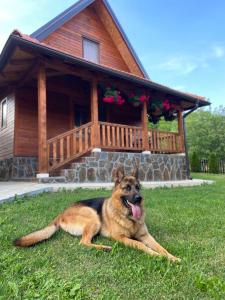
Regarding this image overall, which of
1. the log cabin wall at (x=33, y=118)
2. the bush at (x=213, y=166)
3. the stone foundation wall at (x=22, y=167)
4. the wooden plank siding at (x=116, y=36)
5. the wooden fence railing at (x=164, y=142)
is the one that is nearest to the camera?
the stone foundation wall at (x=22, y=167)

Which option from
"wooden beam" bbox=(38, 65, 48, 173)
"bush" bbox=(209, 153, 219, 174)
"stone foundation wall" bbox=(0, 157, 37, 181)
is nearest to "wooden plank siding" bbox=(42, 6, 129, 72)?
"wooden beam" bbox=(38, 65, 48, 173)

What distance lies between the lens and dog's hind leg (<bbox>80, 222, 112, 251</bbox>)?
2703 mm

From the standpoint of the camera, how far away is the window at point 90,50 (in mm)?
11652

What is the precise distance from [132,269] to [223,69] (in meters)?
30.9

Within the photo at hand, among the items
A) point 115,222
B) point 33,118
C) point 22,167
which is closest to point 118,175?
point 115,222

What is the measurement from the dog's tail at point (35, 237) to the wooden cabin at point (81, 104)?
446 cm

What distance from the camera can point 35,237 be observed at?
2.81 metres

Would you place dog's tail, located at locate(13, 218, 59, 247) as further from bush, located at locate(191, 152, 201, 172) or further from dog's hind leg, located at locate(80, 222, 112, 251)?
bush, located at locate(191, 152, 201, 172)

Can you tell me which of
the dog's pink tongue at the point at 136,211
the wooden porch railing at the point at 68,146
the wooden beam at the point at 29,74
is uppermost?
the wooden beam at the point at 29,74

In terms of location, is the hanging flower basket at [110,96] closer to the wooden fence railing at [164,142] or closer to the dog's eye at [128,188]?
the wooden fence railing at [164,142]

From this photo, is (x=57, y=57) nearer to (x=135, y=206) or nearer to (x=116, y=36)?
(x=135, y=206)

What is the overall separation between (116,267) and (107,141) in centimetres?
683

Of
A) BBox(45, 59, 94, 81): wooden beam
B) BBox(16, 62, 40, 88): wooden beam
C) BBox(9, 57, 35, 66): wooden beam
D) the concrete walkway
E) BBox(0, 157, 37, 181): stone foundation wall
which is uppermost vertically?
BBox(9, 57, 35, 66): wooden beam

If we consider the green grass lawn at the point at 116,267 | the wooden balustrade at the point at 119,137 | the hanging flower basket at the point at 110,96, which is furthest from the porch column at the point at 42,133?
the green grass lawn at the point at 116,267
